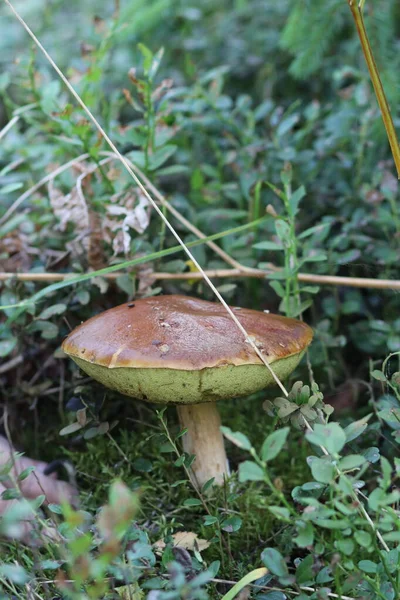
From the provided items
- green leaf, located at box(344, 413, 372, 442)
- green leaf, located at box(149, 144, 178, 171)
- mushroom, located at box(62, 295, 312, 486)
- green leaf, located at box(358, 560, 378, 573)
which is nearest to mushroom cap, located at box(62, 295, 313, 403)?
mushroom, located at box(62, 295, 312, 486)

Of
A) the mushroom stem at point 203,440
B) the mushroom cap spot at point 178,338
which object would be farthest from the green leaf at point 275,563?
the mushroom stem at point 203,440

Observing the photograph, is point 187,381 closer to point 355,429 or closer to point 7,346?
point 355,429

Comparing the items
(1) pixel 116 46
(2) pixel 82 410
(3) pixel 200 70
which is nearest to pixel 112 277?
(2) pixel 82 410

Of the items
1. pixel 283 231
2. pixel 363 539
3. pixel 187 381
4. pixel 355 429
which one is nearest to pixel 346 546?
pixel 363 539

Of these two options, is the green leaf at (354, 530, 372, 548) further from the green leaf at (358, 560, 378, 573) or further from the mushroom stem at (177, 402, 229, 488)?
the mushroom stem at (177, 402, 229, 488)

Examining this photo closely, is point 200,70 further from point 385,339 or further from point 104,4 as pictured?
point 385,339
